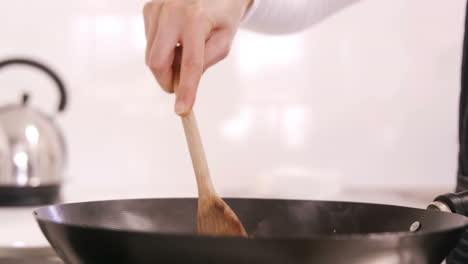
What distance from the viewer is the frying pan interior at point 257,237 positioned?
41 centimetres

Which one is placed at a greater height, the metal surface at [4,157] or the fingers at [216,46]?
the fingers at [216,46]

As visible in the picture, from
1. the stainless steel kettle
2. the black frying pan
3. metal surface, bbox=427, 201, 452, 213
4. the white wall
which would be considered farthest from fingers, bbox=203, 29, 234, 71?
the white wall

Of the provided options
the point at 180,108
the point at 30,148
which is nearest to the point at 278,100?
the point at 30,148

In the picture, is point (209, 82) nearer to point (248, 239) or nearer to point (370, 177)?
point (370, 177)

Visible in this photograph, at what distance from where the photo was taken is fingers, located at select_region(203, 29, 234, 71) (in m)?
0.77

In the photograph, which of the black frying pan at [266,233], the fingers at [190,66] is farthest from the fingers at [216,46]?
the black frying pan at [266,233]

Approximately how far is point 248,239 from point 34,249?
1.70ft

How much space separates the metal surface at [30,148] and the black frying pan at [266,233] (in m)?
0.64

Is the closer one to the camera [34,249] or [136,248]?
[136,248]

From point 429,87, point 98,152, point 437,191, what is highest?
point 429,87

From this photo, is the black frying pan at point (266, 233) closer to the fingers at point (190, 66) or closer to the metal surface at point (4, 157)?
the fingers at point (190, 66)

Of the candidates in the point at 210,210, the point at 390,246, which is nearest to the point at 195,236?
the point at 390,246

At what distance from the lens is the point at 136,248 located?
429mm

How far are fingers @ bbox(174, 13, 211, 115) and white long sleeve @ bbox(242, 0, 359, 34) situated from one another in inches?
11.8
